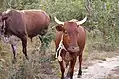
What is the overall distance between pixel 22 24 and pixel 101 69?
9.26 feet

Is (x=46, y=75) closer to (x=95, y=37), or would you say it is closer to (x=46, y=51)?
(x=46, y=51)

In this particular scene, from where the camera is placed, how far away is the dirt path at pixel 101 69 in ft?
33.6

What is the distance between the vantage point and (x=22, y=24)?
11.0 m

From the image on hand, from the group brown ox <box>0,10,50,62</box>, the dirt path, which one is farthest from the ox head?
brown ox <box>0,10,50,62</box>

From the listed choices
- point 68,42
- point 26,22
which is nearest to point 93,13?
point 26,22

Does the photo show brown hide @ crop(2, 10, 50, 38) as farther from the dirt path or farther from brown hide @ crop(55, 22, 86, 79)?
brown hide @ crop(55, 22, 86, 79)

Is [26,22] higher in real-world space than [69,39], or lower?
lower

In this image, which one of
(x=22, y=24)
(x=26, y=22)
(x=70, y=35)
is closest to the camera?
(x=70, y=35)

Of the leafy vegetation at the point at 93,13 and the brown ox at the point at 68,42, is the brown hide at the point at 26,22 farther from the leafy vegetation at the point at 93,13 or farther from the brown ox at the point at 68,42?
the brown ox at the point at 68,42

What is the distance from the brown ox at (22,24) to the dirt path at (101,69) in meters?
1.90

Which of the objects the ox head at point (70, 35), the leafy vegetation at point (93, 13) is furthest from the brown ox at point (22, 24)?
the ox head at point (70, 35)

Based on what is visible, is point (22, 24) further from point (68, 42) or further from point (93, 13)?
point (93, 13)

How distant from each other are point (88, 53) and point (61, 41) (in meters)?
5.08

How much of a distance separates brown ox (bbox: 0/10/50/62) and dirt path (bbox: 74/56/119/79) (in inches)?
74.8
